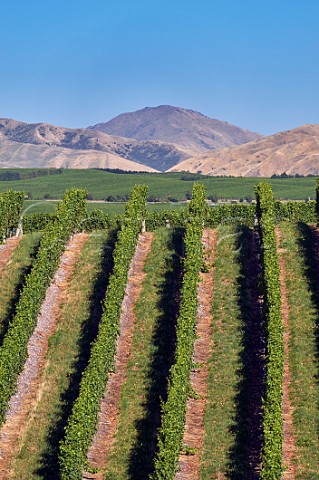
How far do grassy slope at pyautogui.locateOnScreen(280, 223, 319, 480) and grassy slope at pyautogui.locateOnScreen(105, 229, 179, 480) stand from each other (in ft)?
27.6

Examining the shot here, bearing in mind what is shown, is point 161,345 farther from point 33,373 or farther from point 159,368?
point 33,373

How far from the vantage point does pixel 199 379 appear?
57438 mm

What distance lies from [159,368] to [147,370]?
813mm

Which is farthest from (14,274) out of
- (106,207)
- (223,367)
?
(106,207)

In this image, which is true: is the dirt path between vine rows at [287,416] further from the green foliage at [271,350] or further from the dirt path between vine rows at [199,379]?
the dirt path between vine rows at [199,379]

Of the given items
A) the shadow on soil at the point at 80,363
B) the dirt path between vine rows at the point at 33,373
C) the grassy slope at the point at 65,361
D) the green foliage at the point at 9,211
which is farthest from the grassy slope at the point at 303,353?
the green foliage at the point at 9,211

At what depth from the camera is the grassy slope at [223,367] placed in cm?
4994

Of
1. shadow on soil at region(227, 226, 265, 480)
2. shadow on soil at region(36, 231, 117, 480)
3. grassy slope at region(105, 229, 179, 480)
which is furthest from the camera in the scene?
shadow on soil at region(36, 231, 117, 480)

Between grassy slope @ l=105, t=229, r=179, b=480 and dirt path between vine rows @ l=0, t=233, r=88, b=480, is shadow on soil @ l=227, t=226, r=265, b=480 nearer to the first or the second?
grassy slope @ l=105, t=229, r=179, b=480

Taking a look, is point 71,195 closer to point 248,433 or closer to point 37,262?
point 37,262

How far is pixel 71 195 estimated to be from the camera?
8012cm

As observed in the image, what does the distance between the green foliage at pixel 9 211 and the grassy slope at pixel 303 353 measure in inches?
999

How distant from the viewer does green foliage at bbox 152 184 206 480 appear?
47250 millimetres

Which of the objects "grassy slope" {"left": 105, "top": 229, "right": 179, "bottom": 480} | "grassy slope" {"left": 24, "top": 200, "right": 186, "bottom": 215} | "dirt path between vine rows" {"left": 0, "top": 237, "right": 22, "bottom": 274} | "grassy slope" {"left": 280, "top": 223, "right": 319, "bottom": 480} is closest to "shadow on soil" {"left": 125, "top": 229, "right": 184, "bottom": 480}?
"grassy slope" {"left": 105, "top": 229, "right": 179, "bottom": 480}
